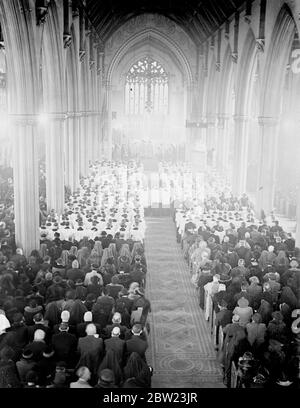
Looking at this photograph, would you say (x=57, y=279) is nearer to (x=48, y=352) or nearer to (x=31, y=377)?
(x=48, y=352)

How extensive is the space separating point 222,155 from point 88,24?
10807 millimetres

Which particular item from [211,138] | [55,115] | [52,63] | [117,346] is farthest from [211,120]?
[117,346]

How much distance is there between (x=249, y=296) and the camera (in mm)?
11266

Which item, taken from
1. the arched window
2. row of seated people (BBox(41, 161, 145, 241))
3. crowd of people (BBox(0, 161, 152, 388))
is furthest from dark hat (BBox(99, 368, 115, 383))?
the arched window

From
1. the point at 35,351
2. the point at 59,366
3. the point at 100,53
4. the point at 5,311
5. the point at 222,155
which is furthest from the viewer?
the point at 100,53

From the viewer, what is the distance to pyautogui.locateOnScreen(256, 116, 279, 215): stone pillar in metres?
21.2

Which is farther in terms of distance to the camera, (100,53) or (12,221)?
(100,53)

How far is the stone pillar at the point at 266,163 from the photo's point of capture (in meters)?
21.2

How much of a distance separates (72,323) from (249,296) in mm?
3806

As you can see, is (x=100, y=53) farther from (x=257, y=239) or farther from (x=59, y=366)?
(x=59, y=366)

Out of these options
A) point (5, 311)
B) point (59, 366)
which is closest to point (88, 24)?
point (5, 311)

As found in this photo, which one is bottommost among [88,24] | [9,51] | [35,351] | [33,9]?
[35,351]

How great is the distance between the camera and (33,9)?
14.7 metres
